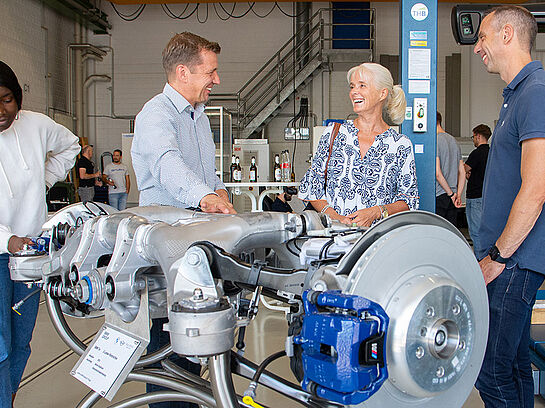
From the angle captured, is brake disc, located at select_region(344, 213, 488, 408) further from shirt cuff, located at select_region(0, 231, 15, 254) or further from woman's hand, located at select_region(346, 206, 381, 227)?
shirt cuff, located at select_region(0, 231, 15, 254)

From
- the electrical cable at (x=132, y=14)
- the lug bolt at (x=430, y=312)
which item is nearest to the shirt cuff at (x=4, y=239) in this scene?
the lug bolt at (x=430, y=312)

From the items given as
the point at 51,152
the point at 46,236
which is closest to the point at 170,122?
the point at 46,236

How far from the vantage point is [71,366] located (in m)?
2.89

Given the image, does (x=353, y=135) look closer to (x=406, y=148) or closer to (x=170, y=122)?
(x=406, y=148)

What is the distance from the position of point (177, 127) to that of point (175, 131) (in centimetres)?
5

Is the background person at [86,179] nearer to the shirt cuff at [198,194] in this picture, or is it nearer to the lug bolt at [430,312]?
the shirt cuff at [198,194]

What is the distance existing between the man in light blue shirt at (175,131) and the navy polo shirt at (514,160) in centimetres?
83

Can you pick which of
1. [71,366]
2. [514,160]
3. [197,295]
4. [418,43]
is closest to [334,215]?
[514,160]

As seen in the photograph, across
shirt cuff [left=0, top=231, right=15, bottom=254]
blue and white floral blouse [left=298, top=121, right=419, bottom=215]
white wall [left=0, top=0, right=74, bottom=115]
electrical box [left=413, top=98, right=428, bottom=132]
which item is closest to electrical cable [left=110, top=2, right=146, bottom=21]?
white wall [left=0, top=0, right=74, bottom=115]

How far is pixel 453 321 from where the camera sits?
779 millimetres

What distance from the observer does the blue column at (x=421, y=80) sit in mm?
3039

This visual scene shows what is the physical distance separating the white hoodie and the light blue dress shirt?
401 millimetres

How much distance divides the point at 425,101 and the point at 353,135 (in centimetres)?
124

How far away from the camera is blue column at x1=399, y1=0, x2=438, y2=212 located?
3.04 meters
